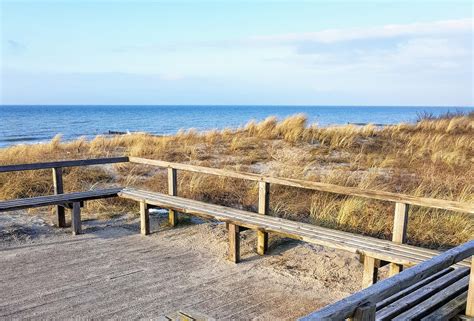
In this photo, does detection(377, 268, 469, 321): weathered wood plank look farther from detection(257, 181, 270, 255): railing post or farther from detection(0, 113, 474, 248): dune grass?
detection(257, 181, 270, 255): railing post

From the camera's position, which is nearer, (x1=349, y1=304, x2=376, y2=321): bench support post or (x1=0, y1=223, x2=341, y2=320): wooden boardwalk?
(x1=349, y1=304, x2=376, y2=321): bench support post

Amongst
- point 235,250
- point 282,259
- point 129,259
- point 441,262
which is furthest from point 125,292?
point 441,262

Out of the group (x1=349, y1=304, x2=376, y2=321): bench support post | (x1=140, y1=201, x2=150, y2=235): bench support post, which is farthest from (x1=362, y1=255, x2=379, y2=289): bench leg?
(x1=140, y1=201, x2=150, y2=235): bench support post

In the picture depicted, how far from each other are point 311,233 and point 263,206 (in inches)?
38.5

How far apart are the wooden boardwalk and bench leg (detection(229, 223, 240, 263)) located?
0.11 meters

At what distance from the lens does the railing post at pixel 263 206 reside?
491 cm

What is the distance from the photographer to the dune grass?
5719mm

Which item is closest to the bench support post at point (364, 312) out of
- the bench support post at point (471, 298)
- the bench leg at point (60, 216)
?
the bench support post at point (471, 298)

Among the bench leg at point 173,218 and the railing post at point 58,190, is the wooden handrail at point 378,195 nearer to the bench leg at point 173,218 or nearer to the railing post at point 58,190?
the bench leg at point 173,218

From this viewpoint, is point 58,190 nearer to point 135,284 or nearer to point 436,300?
point 135,284

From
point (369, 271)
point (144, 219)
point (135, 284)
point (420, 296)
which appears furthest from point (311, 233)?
point (144, 219)

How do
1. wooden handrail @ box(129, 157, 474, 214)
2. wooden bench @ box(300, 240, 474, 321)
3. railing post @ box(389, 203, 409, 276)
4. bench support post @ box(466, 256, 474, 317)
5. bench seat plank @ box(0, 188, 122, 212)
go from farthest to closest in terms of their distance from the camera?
1. bench seat plank @ box(0, 188, 122, 212)
2. railing post @ box(389, 203, 409, 276)
3. wooden handrail @ box(129, 157, 474, 214)
4. bench support post @ box(466, 256, 474, 317)
5. wooden bench @ box(300, 240, 474, 321)

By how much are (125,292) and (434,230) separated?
3814 mm

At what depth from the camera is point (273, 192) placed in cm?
705
